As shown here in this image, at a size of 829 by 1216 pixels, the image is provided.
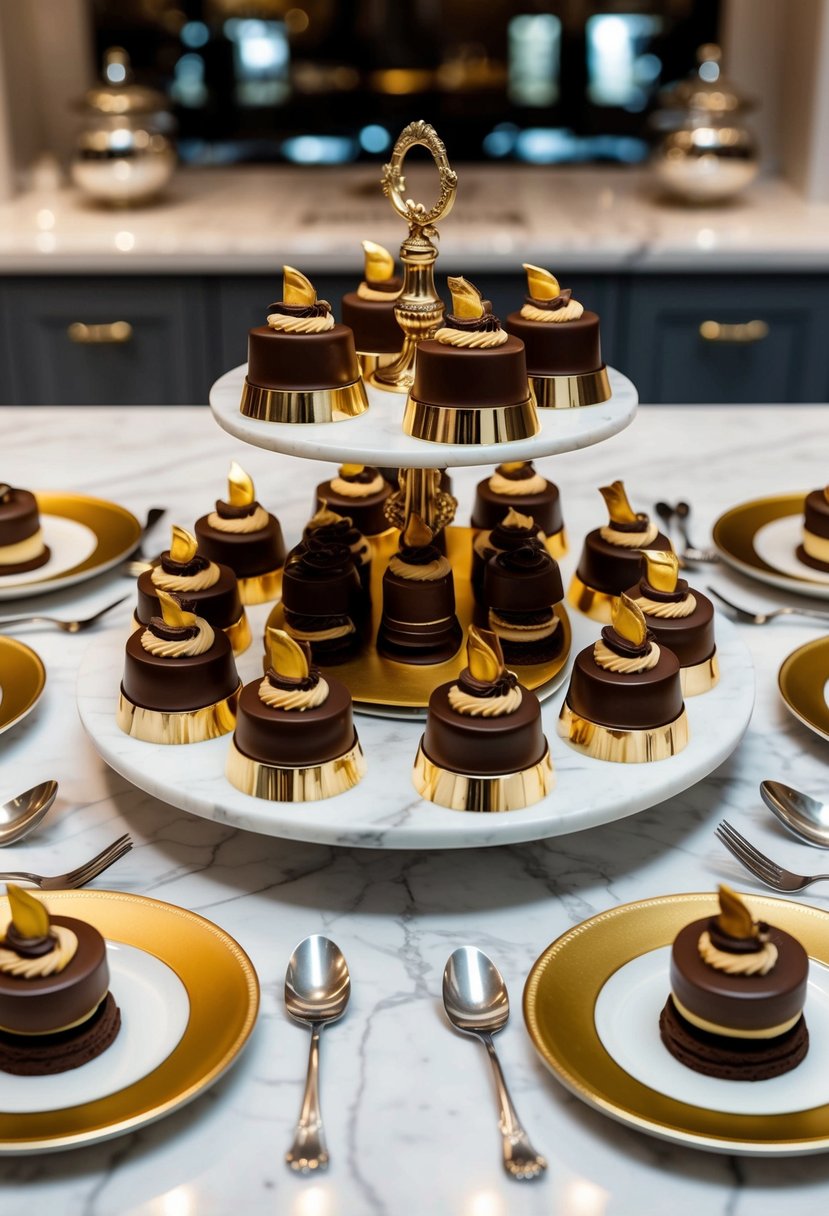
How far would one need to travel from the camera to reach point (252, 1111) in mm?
773

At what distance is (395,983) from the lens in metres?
0.88

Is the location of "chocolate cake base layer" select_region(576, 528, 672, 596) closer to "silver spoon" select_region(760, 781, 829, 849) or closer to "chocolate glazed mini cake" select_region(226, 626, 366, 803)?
"silver spoon" select_region(760, 781, 829, 849)

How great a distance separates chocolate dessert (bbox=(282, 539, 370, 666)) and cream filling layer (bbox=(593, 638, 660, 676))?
9.6 inches

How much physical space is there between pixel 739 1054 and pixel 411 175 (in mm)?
3001

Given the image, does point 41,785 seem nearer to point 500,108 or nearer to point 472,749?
point 472,749

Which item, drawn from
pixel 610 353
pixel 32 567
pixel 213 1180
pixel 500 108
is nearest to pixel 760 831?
pixel 213 1180

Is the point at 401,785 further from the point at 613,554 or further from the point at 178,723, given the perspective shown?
the point at 613,554

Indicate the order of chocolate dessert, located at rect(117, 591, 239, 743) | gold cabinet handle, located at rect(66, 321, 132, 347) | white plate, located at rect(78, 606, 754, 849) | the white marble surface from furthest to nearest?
gold cabinet handle, located at rect(66, 321, 132, 347) → chocolate dessert, located at rect(117, 591, 239, 743) → white plate, located at rect(78, 606, 754, 849) → the white marble surface

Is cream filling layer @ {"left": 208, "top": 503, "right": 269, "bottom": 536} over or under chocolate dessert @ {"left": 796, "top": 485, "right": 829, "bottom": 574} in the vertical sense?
over

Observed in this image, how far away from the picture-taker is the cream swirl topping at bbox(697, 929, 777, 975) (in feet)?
2.48

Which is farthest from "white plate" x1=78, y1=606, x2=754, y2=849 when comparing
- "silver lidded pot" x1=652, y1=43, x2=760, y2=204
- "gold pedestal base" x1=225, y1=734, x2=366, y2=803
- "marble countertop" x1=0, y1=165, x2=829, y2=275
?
"silver lidded pot" x1=652, y1=43, x2=760, y2=204

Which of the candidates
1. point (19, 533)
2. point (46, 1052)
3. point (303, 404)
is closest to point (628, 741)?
point (303, 404)

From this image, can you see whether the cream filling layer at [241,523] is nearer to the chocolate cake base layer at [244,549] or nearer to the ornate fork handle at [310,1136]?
the chocolate cake base layer at [244,549]

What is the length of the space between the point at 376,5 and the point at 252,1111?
312cm
